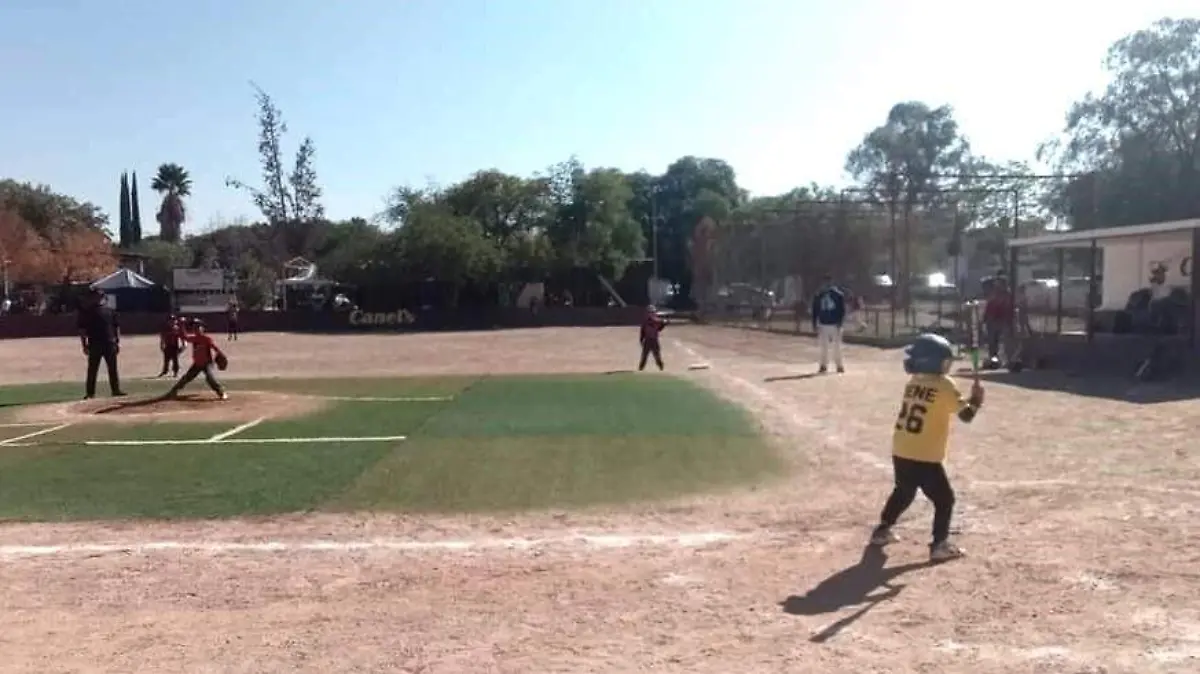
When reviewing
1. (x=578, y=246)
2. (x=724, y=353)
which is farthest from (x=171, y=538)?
(x=578, y=246)

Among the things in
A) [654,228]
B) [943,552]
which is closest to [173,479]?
[943,552]

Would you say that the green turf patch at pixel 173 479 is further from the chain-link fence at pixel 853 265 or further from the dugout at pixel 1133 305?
the chain-link fence at pixel 853 265

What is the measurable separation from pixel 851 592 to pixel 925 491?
1.27 metres

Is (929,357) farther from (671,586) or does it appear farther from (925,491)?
(671,586)

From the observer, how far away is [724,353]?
3138 centimetres

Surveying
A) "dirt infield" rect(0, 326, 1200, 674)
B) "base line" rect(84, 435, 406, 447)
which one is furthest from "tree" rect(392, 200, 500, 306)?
"dirt infield" rect(0, 326, 1200, 674)

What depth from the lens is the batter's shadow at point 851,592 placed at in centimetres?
600

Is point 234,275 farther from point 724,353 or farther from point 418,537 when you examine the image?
point 418,537

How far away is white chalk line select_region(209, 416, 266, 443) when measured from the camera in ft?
44.5

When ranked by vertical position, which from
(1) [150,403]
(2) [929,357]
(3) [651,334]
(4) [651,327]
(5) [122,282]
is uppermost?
(5) [122,282]

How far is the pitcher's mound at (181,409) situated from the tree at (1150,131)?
37.1 m

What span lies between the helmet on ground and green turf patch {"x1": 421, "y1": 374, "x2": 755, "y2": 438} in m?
5.68

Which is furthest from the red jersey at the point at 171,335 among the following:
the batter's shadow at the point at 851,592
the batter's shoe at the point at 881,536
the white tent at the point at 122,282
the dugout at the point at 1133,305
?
the white tent at the point at 122,282

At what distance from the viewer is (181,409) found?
16.7 m
